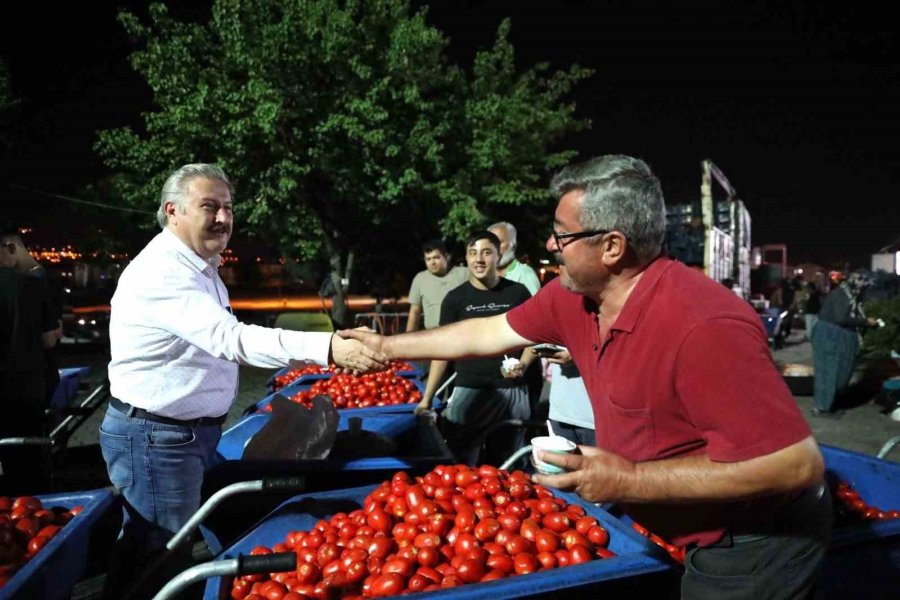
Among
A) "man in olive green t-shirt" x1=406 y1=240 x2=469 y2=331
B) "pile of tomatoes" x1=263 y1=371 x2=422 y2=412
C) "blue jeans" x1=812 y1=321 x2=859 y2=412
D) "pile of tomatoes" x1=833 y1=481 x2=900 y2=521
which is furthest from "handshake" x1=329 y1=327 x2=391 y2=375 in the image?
"blue jeans" x1=812 y1=321 x2=859 y2=412

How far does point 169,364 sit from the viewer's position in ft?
9.46

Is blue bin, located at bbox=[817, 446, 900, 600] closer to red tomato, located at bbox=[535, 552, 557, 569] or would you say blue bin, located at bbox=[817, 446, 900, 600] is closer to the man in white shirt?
red tomato, located at bbox=[535, 552, 557, 569]

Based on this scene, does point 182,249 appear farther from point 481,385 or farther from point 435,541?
point 481,385

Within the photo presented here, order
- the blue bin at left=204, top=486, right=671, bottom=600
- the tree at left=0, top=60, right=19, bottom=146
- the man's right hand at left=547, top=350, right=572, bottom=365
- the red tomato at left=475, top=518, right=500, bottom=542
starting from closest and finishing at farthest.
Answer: the blue bin at left=204, top=486, right=671, bottom=600, the red tomato at left=475, top=518, right=500, bottom=542, the man's right hand at left=547, top=350, right=572, bottom=365, the tree at left=0, top=60, right=19, bottom=146

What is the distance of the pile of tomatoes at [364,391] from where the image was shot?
17.7ft

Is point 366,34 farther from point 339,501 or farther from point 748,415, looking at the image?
point 748,415

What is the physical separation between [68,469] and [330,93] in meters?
13.2

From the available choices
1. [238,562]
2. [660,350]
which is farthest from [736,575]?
[238,562]

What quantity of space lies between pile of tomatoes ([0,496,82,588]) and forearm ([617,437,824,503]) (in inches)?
88.4

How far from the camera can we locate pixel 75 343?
53.0 ft

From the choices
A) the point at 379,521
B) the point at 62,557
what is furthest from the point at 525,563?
the point at 62,557

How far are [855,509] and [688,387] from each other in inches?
88.4

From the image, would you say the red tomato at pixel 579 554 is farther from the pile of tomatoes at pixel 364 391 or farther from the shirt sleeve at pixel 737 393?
the pile of tomatoes at pixel 364 391

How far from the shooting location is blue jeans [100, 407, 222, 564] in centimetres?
286
